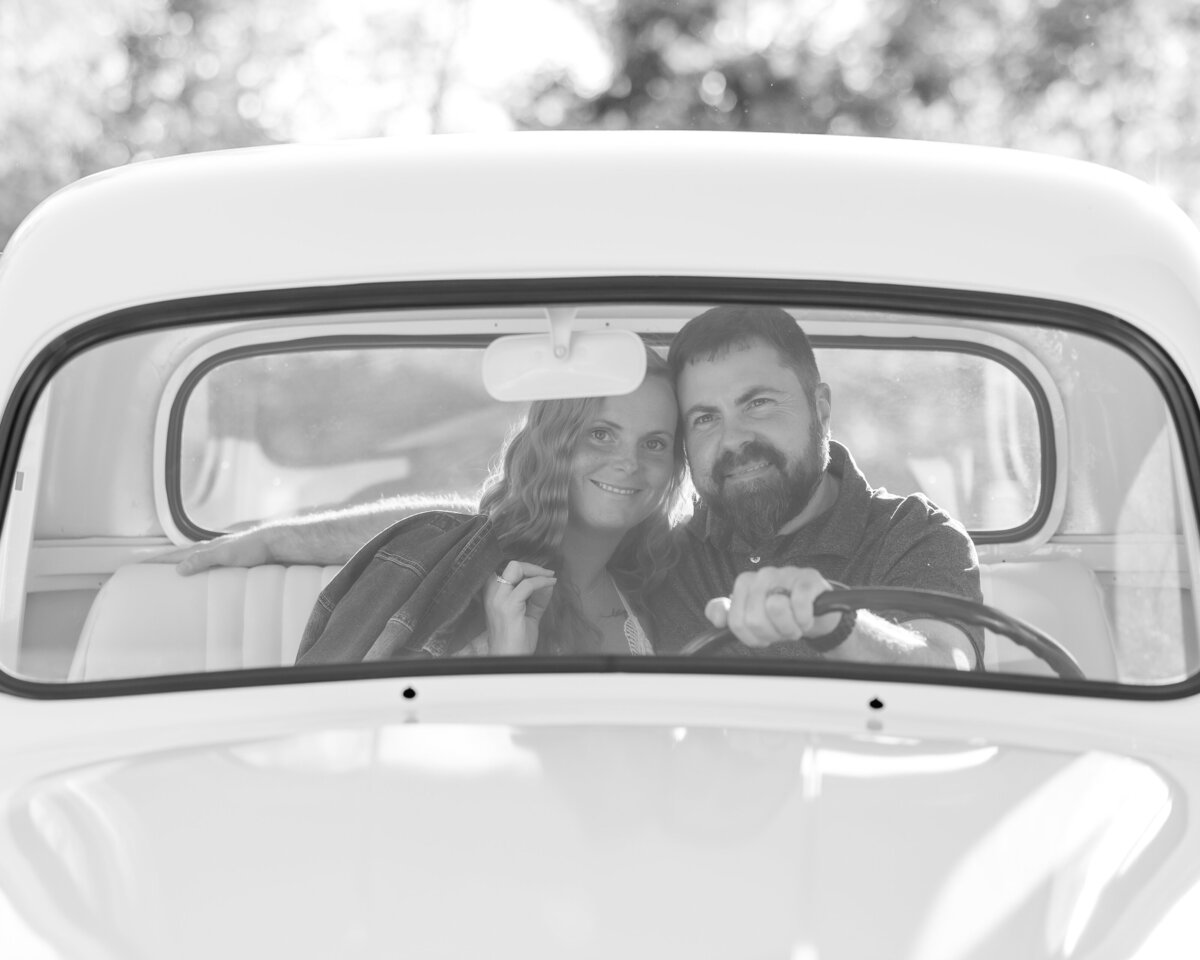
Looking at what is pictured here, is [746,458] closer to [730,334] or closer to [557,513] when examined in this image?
[730,334]

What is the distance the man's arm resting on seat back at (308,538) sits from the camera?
2.24 m

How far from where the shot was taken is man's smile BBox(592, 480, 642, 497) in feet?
6.90

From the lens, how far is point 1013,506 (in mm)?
2369

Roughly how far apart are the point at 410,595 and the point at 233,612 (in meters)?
0.33

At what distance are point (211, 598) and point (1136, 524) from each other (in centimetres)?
155

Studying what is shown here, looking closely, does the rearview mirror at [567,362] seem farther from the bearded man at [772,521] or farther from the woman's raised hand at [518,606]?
the woman's raised hand at [518,606]

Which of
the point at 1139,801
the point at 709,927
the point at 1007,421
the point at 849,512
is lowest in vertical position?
the point at 709,927

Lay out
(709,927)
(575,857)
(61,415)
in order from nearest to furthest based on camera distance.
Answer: (709,927) → (575,857) → (61,415)

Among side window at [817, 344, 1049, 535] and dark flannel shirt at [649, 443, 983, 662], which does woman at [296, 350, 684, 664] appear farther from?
side window at [817, 344, 1049, 535]

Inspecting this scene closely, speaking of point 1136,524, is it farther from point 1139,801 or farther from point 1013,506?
point 1139,801

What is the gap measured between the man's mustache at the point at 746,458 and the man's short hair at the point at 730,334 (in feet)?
0.43

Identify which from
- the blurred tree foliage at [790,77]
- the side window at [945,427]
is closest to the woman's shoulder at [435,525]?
the side window at [945,427]

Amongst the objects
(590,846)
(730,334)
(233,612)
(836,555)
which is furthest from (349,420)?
(590,846)

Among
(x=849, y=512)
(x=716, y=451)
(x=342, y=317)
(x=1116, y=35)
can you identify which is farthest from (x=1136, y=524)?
(x=1116, y=35)
